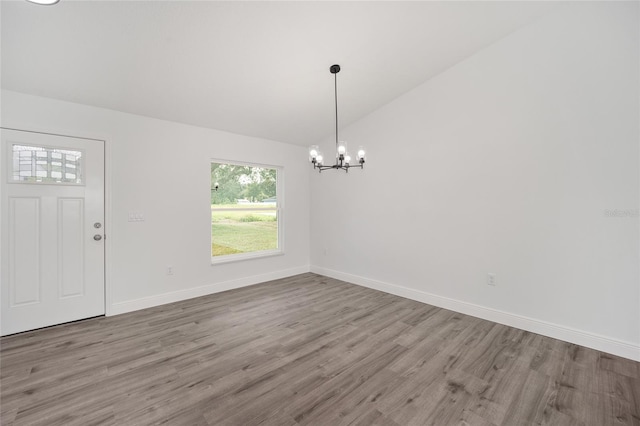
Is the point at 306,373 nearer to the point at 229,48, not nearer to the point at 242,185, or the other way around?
the point at 229,48

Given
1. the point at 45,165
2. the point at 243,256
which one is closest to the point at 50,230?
the point at 45,165

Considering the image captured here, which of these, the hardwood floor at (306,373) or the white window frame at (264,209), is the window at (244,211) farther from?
the hardwood floor at (306,373)

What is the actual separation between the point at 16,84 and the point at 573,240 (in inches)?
235

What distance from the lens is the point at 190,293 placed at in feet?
13.2

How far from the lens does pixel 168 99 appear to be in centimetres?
334

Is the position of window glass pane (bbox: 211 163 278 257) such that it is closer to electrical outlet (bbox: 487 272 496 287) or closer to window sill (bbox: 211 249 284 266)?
window sill (bbox: 211 249 284 266)

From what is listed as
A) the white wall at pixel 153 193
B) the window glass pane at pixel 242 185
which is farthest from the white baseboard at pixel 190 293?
the window glass pane at pixel 242 185

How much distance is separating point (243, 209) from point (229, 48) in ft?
8.88

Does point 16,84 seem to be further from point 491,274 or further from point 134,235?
point 491,274

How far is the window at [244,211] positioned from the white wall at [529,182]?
2.11 meters

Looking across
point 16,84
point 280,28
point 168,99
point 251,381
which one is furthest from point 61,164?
point 251,381

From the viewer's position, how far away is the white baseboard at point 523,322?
99.6 inches

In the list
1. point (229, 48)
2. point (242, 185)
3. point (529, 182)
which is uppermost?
point (229, 48)

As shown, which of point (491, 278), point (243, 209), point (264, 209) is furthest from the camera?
point (264, 209)
